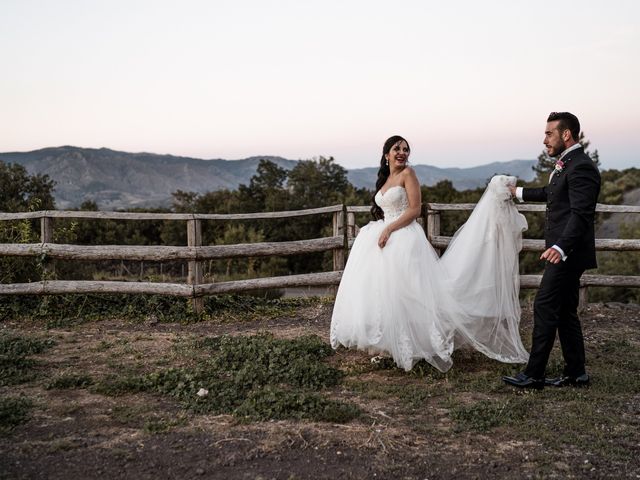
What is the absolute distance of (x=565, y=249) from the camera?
462 centimetres

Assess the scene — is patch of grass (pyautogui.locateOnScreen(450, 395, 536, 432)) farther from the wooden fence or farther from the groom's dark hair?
the wooden fence

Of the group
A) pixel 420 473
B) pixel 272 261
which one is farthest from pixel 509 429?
pixel 272 261

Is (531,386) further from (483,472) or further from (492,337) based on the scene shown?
(483,472)

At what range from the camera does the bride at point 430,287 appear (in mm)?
5441

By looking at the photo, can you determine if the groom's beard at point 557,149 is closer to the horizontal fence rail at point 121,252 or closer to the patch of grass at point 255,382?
the patch of grass at point 255,382

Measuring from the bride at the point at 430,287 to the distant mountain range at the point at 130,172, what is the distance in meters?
110

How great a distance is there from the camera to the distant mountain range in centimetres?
13062

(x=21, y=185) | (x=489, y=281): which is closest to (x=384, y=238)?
(x=489, y=281)

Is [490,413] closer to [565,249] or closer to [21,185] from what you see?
[565,249]

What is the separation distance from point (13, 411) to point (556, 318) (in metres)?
4.58

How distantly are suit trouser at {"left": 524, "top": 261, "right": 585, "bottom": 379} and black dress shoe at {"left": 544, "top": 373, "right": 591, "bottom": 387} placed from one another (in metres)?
0.05

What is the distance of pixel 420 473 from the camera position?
3.48m

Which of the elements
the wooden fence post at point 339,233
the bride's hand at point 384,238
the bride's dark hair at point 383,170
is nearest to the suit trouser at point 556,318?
the bride's hand at point 384,238

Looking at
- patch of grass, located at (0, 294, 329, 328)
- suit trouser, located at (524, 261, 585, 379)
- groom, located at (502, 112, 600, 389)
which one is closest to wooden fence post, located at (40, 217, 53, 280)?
patch of grass, located at (0, 294, 329, 328)
